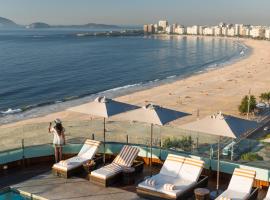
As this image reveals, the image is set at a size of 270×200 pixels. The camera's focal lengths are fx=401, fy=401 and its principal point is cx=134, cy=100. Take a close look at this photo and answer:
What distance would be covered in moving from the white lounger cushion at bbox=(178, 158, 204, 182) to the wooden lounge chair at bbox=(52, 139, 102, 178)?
2.34 metres

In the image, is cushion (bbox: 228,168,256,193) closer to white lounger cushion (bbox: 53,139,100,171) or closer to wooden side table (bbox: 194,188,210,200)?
wooden side table (bbox: 194,188,210,200)

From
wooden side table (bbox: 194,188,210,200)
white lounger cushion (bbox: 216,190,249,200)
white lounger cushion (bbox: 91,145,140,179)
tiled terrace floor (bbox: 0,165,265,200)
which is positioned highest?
white lounger cushion (bbox: 91,145,140,179)

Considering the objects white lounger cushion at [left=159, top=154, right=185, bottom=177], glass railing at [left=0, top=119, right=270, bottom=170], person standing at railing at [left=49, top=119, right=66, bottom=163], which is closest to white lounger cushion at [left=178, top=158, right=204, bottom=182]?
white lounger cushion at [left=159, top=154, right=185, bottom=177]

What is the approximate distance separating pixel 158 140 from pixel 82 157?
273 cm

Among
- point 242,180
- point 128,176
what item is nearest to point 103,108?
point 128,176

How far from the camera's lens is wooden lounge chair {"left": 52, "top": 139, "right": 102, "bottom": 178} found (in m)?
9.76

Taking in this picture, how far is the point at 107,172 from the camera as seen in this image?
9453 mm

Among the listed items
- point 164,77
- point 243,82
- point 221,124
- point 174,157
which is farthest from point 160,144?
point 164,77

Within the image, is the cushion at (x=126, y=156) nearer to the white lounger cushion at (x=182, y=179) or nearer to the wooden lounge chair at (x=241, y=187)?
the white lounger cushion at (x=182, y=179)

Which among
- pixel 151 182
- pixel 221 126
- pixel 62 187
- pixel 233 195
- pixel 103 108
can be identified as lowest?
pixel 62 187

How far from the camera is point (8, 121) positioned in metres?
29.8

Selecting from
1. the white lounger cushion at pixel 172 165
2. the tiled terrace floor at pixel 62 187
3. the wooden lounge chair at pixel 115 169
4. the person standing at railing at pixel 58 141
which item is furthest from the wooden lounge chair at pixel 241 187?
the person standing at railing at pixel 58 141

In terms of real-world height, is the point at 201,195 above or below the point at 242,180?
below

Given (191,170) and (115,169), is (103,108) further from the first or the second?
(191,170)
